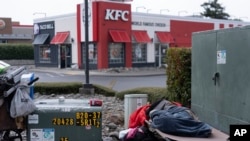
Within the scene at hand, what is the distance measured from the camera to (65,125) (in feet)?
17.5

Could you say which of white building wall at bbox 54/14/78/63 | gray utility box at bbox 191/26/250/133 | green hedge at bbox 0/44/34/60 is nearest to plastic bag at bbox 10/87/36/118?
gray utility box at bbox 191/26/250/133

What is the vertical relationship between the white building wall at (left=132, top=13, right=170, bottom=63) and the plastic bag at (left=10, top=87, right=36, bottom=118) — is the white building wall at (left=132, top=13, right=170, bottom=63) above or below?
above

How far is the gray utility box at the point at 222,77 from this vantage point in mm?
5492

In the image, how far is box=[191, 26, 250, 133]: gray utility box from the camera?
5492mm

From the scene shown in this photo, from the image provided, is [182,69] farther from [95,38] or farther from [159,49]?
[159,49]

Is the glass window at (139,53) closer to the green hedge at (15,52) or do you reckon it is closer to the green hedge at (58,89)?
the green hedge at (58,89)

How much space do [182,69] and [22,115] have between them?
15.7 feet

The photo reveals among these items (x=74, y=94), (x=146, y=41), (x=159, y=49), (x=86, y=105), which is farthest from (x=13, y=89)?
(x=159, y=49)

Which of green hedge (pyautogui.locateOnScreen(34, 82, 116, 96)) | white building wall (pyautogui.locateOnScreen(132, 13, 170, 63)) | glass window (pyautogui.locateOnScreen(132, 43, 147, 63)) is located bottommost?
green hedge (pyautogui.locateOnScreen(34, 82, 116, 96))

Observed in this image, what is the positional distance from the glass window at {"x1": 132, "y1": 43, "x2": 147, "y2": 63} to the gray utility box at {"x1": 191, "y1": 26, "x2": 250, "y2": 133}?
26130 millimetres

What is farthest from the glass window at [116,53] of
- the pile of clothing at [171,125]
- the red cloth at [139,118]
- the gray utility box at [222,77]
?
the pile of clothing at [171,125]

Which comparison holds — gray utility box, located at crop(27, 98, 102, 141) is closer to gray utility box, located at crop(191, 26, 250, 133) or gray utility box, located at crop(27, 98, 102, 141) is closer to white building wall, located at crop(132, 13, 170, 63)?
gray utility box, located at crop(191, 26, 250, 133)

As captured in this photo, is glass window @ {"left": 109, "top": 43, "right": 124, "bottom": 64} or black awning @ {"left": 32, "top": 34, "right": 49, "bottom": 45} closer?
glass window @ {"left": 109, "top": 43, "right": 124, "bottom": 64}

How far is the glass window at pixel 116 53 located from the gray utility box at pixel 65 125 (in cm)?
2613
